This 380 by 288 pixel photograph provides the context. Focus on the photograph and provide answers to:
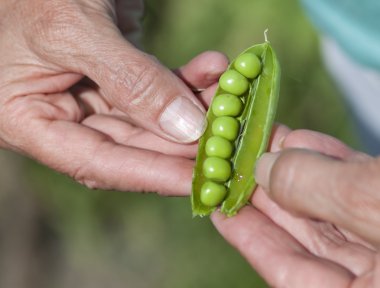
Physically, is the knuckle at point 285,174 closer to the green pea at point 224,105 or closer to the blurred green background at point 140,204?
the green pea at point 224,105

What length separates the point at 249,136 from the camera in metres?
2.81

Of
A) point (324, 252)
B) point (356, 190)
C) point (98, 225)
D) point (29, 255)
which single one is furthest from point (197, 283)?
point (356, 190)

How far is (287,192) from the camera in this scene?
7.52ft

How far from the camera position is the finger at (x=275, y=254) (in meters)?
2.25

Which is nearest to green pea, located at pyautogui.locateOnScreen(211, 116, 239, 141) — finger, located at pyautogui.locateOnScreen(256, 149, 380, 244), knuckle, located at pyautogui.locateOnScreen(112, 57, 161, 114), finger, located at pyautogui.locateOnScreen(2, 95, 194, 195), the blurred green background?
finger, located at pyautogui.locateOnScreen(2, 95, 194, 195)

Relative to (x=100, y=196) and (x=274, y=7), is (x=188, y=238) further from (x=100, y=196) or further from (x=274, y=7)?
(x=274, y=7)

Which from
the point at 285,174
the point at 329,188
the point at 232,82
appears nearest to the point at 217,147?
the point at 232,82

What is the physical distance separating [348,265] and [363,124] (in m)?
1.22

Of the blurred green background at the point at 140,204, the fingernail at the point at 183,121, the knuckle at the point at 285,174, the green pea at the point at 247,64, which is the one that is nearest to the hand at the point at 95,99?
the fingernail at the point at 183,121

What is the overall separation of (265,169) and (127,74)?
654mm

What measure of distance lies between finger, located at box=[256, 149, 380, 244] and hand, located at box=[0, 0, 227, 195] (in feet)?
1.70

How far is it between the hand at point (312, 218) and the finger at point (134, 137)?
0.34 metres

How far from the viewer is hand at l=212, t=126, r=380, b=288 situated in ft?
6.97

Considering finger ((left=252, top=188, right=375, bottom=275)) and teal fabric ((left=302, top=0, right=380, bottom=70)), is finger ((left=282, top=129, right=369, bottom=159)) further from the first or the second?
teal fabric ((left=302, top=0, right=380, bottom=70))
